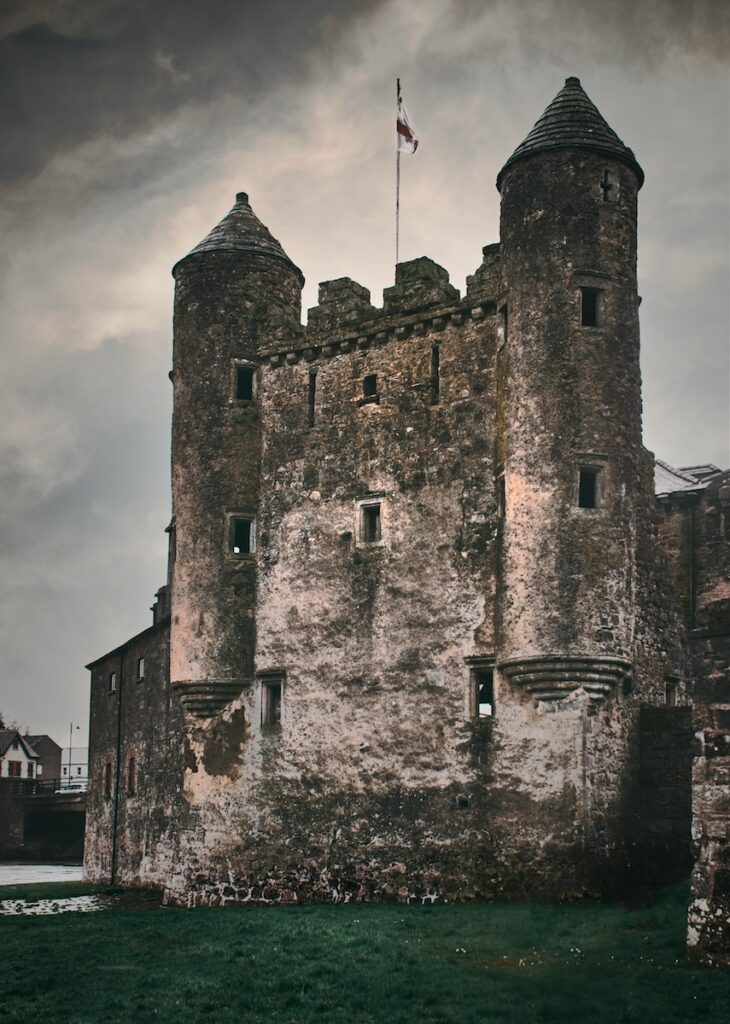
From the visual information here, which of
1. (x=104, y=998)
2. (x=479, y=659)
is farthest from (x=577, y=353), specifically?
(x=104, y=998)

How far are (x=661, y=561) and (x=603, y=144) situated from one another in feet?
29.2

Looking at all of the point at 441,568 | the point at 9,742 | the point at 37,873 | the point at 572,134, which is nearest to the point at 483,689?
the point at 441,568

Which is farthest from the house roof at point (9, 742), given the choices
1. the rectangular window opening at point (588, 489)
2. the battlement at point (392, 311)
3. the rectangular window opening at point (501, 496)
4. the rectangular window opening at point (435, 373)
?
the rectangular window opening at point (588, 489)

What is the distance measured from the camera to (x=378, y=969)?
20094mm

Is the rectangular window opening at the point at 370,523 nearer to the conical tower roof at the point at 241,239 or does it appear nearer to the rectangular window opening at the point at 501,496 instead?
the rectangular window opening at the point at 501,496

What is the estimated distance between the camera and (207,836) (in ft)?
103

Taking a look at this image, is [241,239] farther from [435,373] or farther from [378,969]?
[378,969]

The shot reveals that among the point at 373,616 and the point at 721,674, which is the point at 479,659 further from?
the point at 721,674

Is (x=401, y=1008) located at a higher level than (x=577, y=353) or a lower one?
lower

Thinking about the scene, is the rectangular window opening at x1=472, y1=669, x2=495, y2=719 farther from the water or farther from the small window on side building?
the water

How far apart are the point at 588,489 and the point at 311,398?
7.88 metres

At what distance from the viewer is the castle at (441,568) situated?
1061 inches

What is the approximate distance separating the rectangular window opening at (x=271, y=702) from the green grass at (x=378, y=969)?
18.8 ft

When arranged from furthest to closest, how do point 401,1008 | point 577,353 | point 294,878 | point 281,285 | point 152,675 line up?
point 152,675 → point 281,285 → point 294,878 → point 577,353 → point 401,1008
